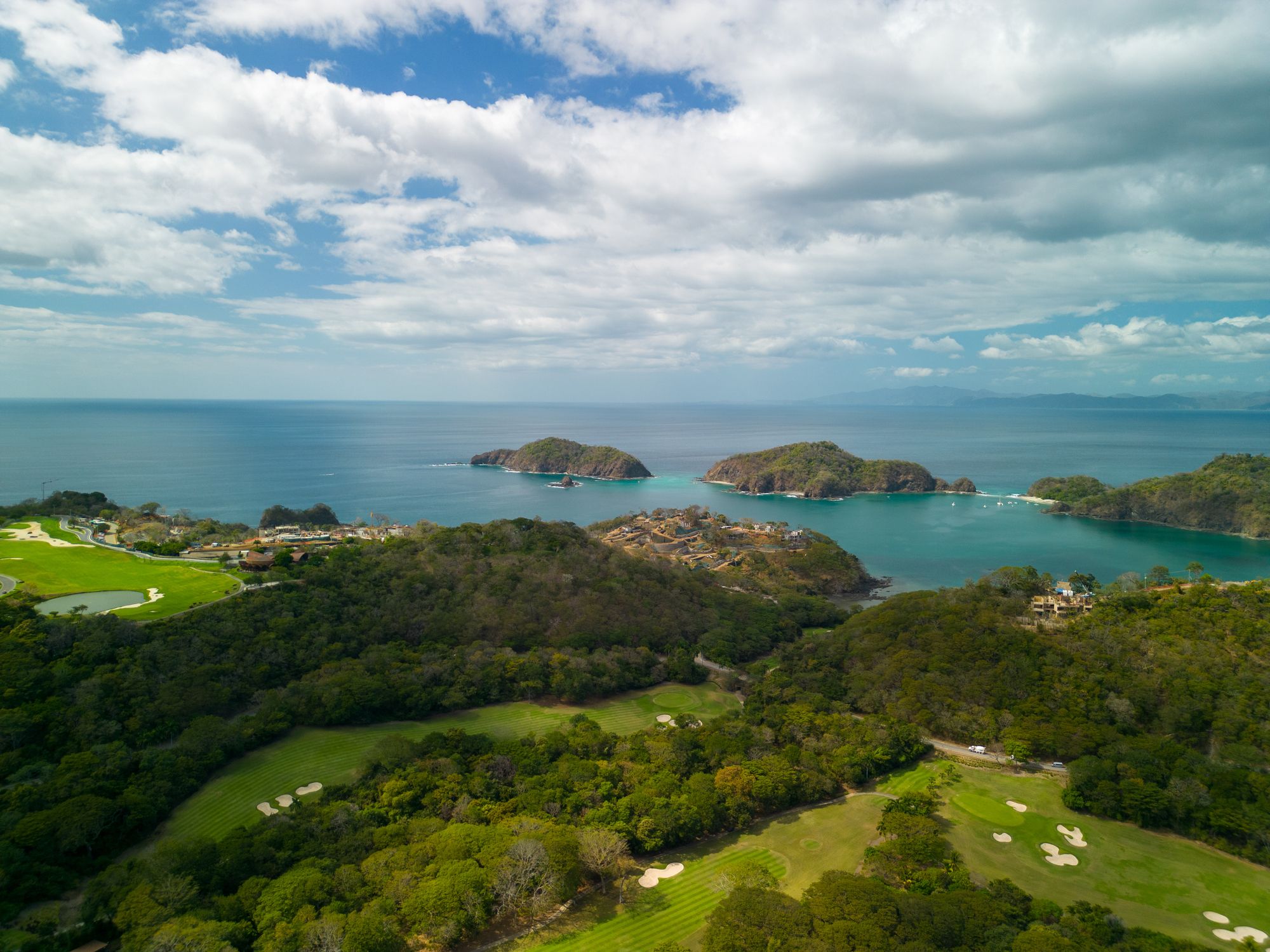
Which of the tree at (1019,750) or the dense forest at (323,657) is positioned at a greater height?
the dense forest at (323,657)

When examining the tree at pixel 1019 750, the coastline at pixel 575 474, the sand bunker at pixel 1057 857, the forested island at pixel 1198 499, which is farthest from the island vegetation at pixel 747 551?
the forested island at pixel 1198 499

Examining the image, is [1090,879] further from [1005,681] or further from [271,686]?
[271,686]

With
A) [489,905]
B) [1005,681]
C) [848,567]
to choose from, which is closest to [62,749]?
[489,905]

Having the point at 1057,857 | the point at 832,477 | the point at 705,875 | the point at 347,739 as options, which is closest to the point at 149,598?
the point at 347,739

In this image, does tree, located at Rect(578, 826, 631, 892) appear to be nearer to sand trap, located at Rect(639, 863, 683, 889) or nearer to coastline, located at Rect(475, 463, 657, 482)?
sand trap, located at Rect(639, 863, 683, 889)

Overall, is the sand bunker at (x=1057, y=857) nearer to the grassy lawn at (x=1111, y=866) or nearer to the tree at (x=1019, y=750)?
the grassy lawn at (x=1111, y=866)

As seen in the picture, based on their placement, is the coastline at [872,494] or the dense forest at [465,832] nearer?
the dense forest at [465,832]

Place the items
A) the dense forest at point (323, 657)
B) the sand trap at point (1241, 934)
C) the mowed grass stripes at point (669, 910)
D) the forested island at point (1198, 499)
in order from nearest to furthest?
the mowed grass stripes at point (669, 910), the sand trap at point (1241, 934), the dense forest at point (323, 657), the forested island at point (1198, 499)

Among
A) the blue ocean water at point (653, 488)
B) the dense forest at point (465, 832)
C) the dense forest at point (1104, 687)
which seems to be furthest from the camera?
the blue ocean water at point (653, 488)

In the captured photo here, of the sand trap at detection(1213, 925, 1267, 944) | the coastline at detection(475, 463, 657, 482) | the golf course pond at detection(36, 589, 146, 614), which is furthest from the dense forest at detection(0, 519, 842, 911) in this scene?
the coastline at detection(475, 463, 657, 482)
